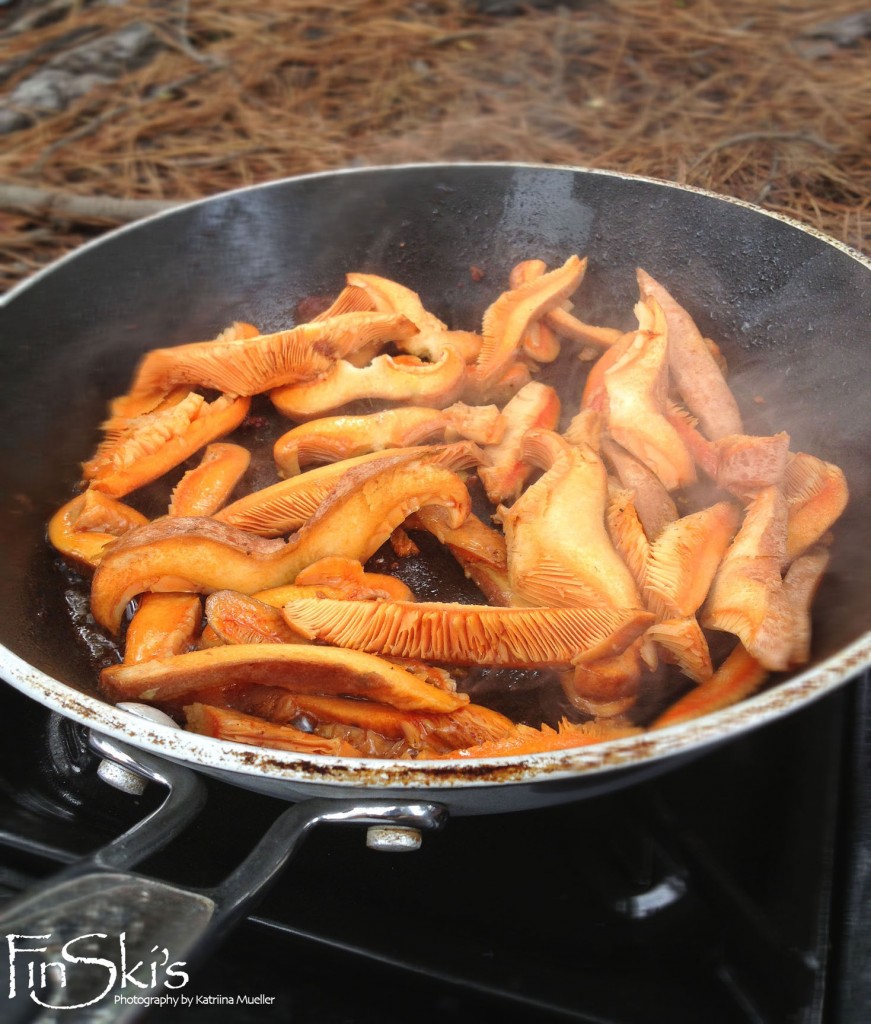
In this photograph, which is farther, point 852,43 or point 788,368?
point 852,43

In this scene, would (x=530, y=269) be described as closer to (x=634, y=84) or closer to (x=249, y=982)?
(x=249, y=982)

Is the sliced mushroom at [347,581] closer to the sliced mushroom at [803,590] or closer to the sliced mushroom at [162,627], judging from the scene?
the sliced mushroom at [162,627]

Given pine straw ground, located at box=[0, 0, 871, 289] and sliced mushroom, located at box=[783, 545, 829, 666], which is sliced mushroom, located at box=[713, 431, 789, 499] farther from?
pine straw ground, located at box=[0, 0, 871, 289]

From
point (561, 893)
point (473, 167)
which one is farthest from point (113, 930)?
point (473, 167)

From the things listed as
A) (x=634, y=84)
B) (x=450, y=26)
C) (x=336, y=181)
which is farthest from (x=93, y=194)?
(x=634, y=84)

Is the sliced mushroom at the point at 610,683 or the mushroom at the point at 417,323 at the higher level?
the mushroom at the point at 417,323

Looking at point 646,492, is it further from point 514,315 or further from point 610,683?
point 514,315

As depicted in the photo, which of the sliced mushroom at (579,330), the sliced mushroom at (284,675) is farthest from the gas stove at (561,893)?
the sliced mushroom at (579,330)
